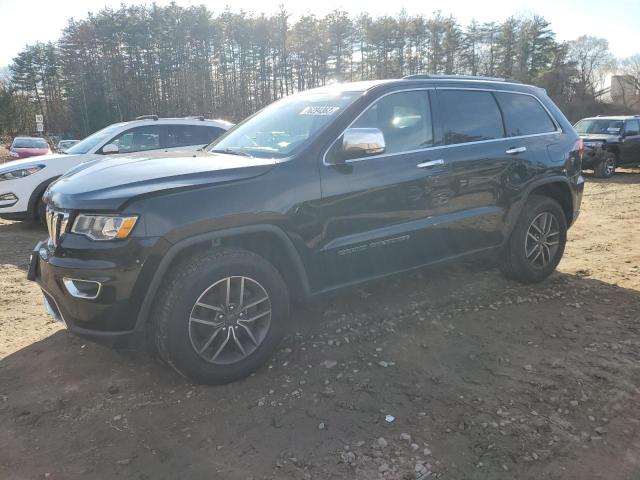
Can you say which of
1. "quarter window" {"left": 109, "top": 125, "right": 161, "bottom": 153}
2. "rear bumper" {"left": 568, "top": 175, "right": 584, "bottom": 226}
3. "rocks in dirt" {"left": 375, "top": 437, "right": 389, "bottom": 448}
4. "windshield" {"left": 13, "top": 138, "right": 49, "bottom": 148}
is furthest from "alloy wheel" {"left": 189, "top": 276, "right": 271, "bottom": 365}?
"windshield" {"left": 13, "top": 138, "right": 49, "bottom": 148}

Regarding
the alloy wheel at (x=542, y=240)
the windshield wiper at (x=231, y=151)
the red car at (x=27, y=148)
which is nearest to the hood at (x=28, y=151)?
the red car at (x=27, y=148)

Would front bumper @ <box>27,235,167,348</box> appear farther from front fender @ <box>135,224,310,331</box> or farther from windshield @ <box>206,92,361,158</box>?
windshield @ <box>206,92,361,158</box>

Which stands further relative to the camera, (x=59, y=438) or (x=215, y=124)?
(x=215, y=124)

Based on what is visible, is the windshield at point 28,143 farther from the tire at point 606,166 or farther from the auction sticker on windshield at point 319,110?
the auction sticker on windshield at point 319,110

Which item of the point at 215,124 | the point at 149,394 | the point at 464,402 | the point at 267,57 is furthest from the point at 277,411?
the point at 267,57

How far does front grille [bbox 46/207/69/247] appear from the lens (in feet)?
9.78

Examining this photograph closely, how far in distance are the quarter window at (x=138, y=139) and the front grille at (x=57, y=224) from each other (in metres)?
5.38

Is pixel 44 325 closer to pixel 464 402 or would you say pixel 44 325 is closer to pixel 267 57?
pixel 464 402

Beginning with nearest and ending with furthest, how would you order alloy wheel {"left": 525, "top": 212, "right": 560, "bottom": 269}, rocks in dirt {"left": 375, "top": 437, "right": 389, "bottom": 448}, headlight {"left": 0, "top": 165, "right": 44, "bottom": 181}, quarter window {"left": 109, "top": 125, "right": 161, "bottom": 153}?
1. rocks in dirt {"left": 375, "top": 437, "right": 389, "bottom": 448}
2. alloy wheel {"left": 525, "top": 212, "right": 560, "bottom": 269}
3. headlight {"left": 0, "top": 165, "right": 44, "bottom": 181}
4. quarter window {"left": 109, "top": 125, "right": 161, "bottom": 153}

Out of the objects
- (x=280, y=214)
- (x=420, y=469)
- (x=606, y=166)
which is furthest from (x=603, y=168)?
(x=420, y=469)

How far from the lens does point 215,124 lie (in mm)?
8977

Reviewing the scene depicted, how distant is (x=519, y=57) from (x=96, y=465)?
5906 centimetres

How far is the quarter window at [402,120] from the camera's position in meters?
3.79

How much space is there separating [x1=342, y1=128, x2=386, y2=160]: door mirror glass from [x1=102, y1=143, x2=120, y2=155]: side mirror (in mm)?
5902
